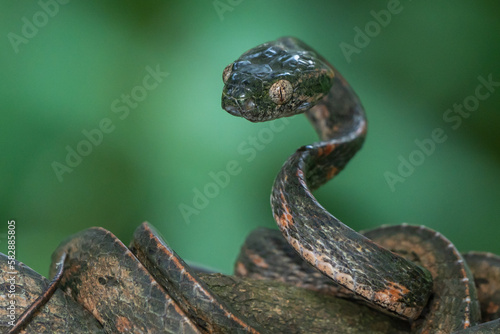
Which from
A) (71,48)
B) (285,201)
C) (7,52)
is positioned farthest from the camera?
(71,48)

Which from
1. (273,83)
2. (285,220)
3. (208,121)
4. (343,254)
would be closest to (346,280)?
(343,254)

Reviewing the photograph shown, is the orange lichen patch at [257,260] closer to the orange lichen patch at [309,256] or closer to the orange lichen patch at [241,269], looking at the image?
the orange lichen patch at [241,269]

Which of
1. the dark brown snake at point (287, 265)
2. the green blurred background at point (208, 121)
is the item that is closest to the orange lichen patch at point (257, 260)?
the dark brown snake at point (287, 265)

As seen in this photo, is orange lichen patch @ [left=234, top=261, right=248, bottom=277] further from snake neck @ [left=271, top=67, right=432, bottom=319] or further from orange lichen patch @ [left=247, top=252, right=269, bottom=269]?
snake neck @ [left=271, top=67, right=432, bottom=319]

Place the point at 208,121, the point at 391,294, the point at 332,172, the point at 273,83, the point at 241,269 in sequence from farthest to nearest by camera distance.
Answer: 1. the point at 208,121
2. the point at 241,269
3. the point at 332,172
4. the point at 273,83
5. the point at 391,294

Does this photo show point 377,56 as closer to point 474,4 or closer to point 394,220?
point 474,4

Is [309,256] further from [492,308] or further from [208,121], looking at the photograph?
[208,121]

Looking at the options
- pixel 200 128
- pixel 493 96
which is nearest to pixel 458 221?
pixel 493 96

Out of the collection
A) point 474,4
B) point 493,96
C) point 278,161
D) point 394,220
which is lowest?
point 394,220
